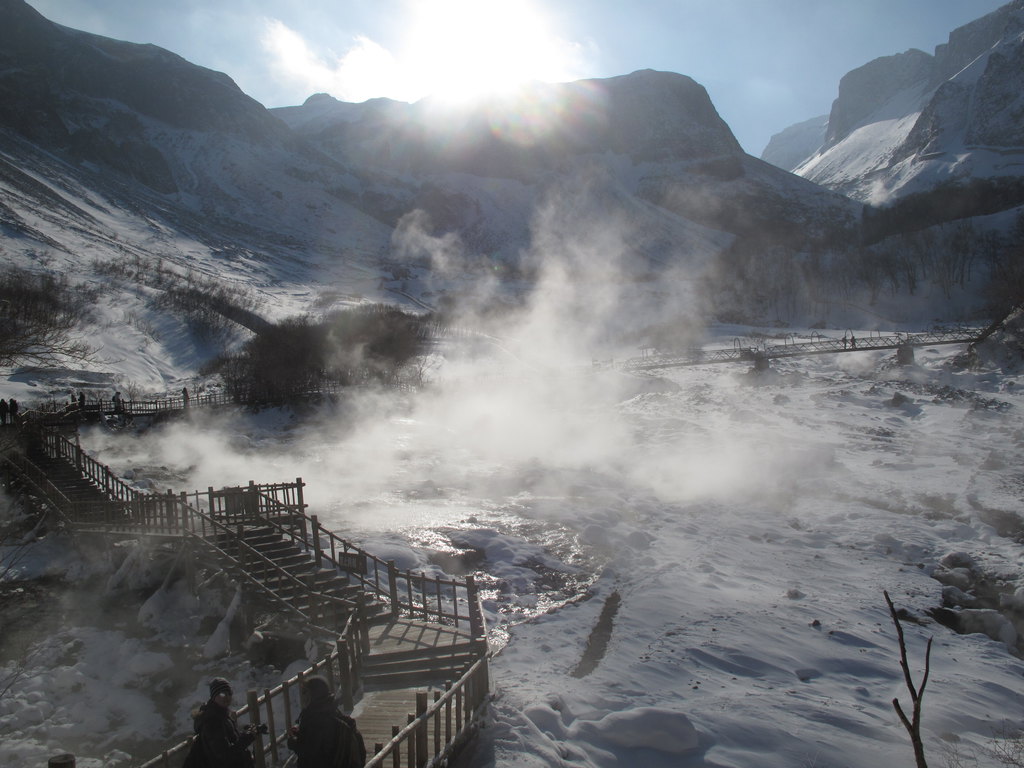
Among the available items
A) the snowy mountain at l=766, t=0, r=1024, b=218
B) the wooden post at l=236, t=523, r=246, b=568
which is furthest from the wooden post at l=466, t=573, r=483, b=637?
the snowy mountain at l=766, t=0, r=1024, b=218

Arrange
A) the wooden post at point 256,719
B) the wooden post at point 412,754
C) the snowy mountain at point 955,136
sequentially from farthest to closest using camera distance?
the snowy mountain at point 955,136 < the wooden post at point 412,754 < the wooden post at point 256,719

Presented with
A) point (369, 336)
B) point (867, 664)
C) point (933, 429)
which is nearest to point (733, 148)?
point (369, 336)

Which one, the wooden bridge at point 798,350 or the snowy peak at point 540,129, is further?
the snowy peak at point 540,129

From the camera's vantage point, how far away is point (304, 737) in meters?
4.36

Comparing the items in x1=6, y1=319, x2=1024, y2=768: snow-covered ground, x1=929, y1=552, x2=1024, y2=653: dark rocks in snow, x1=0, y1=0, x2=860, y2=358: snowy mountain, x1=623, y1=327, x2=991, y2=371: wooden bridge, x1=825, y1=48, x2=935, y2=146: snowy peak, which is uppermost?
x1=825, y1=48, x2=935, y2=146: snowy peak

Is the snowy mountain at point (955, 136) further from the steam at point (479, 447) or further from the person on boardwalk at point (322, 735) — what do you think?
the person on boardwalk at point (322, 735)

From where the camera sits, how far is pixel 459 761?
19.5 ft

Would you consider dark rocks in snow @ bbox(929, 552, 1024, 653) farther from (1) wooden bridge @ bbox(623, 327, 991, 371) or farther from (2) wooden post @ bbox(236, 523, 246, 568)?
(1) wooden bridge @ bbox(623, 327, 991, 371)

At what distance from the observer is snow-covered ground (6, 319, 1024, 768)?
729 cm

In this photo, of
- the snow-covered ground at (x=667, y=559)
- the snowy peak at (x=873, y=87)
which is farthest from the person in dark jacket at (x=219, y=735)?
the snowy peak at (x=873, y=87)

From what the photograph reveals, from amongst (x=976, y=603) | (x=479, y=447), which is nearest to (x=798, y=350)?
(x=479, y=447)

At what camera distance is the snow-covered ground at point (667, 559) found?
23.9 ft

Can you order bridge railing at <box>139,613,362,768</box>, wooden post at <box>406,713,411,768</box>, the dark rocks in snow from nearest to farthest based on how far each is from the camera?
wooden post at <box>406,713,411,768</box>
bridge railing at <box>139,613,362,768</box>
the dark rocks in snow

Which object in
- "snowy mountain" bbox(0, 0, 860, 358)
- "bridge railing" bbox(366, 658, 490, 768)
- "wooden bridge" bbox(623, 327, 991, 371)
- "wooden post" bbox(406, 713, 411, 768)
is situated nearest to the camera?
"bridge railing" bbox(366, 658, 490, 768)
